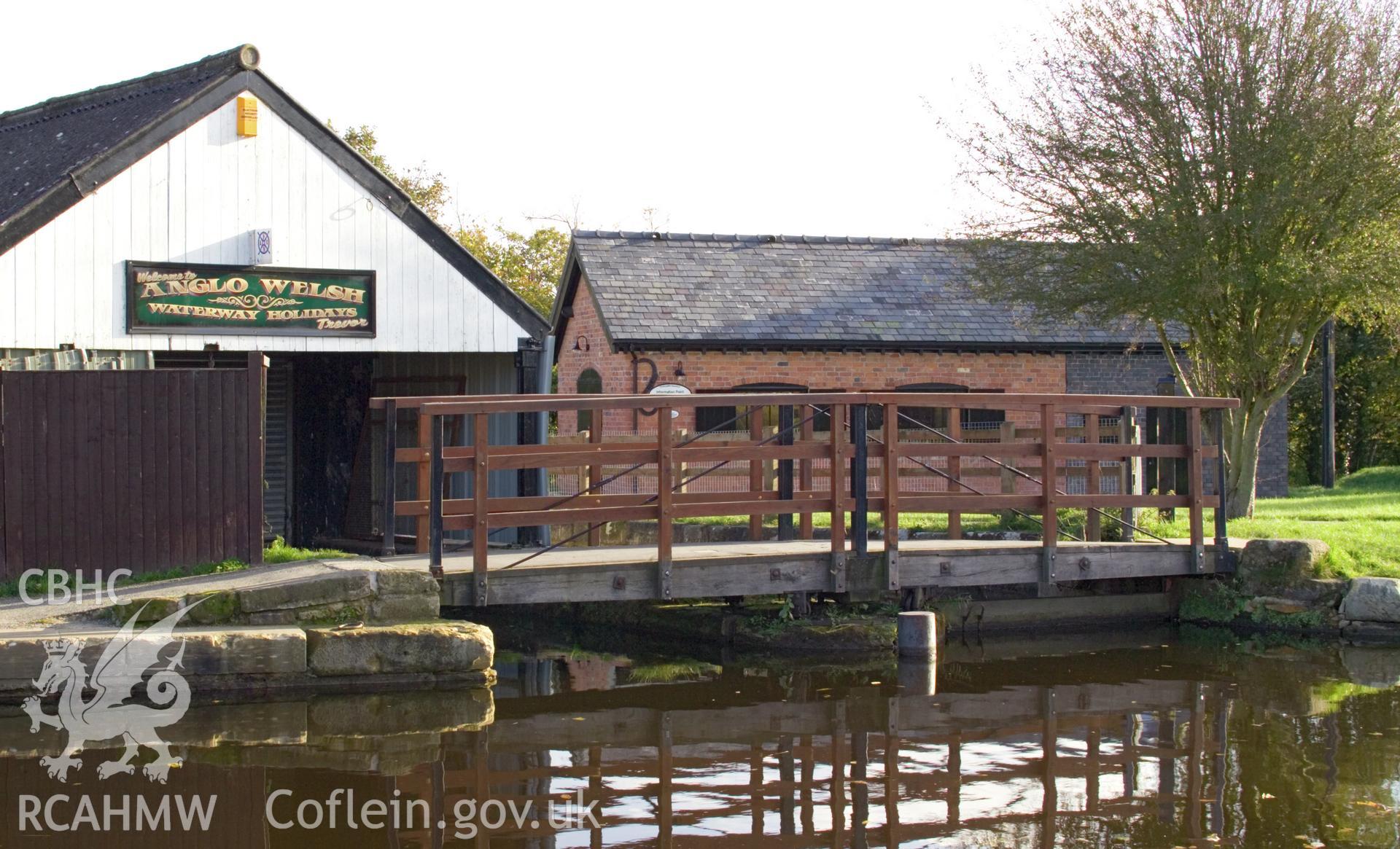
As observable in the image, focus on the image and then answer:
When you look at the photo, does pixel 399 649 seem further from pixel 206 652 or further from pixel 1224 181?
pixel 1224 181

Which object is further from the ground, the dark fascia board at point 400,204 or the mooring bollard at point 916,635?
the dark fascia board at point 400,204

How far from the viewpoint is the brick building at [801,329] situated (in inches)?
824

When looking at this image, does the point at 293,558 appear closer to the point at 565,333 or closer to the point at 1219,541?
the point at 1219,541

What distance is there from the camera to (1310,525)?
1582 cm

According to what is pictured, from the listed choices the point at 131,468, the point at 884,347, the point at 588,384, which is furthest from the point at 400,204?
the point at 884,347

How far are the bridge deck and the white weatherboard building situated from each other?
326 centimetres

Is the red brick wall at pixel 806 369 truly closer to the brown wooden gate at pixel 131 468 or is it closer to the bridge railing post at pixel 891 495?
the bridge railing post at pixel 891 495

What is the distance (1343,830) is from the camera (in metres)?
6.71

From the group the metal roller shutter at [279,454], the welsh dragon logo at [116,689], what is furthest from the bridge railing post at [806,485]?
the metal roller shutter at [279,454]

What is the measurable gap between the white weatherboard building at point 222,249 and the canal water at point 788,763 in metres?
4.41

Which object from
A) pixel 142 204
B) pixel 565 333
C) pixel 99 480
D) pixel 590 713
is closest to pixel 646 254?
pixel 565 333

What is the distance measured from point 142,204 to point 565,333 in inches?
462

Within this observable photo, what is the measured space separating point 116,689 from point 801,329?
13.7 metres

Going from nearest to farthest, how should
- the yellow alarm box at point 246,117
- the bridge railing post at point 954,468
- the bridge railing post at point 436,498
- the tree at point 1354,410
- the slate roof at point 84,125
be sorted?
the bridge railing post at point 436,498 → the bridge railing post at point 954,468 → the slate roof at point 84,125 → the yellow alarm box at point 246,117 → the tree at point 1354,410
